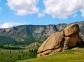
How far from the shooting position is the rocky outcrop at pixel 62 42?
123 m

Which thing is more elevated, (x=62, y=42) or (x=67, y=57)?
(x=62, y=42)

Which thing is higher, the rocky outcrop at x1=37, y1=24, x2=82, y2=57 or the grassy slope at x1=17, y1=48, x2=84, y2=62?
the rocky outcrop at x1=37, y1=24, x2=82, y2=57

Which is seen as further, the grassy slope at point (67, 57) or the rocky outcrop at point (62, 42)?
the rocky outcrop at point (62, 42)

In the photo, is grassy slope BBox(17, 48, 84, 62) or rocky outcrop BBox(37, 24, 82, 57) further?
rocky outcrop BBox(37, 24, 82, 57)

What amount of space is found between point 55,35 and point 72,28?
9659mm

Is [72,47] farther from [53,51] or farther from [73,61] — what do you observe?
[73,61]

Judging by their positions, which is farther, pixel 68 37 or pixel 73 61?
pixel 68 37

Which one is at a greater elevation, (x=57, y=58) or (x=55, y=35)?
(x=55, y=35)

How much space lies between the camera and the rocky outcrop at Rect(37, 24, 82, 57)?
123 m

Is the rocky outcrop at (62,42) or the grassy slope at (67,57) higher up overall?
the rocky outcrop at (62,42)

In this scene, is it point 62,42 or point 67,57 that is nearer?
point 67,57

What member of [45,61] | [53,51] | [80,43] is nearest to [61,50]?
[53,51]

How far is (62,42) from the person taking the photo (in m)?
124

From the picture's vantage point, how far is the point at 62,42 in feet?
408
